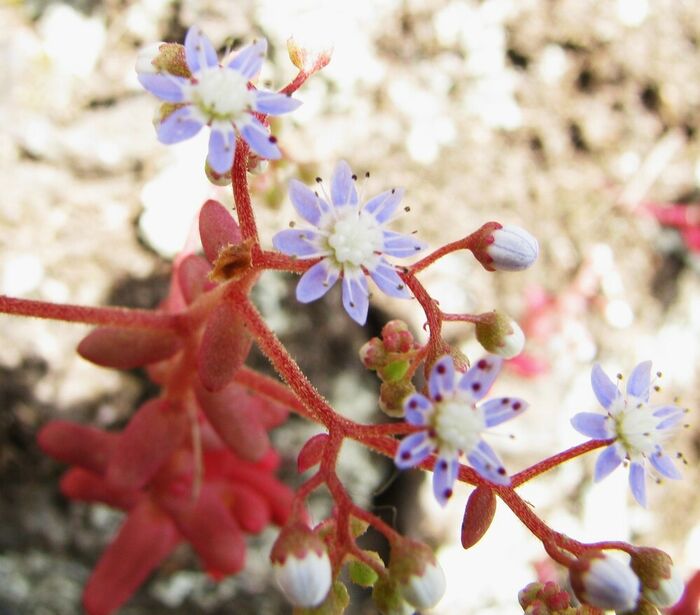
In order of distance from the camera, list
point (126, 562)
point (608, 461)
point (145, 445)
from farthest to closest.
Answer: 1. point (126, 562)
2. point (145, 445)
3. point (608, 461)

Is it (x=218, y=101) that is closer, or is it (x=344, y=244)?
(x=218, y=101)

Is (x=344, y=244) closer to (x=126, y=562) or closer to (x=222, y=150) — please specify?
(x=222, y=150)

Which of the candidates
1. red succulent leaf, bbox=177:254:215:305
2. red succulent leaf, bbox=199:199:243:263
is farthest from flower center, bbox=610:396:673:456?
red succulent leaf, bbox=177:254:215:305

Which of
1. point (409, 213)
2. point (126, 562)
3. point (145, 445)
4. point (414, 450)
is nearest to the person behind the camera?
point (414, 450)

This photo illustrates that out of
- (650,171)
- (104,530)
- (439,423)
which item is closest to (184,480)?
(104,530)

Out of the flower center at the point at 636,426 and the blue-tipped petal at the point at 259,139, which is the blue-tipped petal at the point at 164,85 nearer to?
the blue-tipped petal at the point at 259,139

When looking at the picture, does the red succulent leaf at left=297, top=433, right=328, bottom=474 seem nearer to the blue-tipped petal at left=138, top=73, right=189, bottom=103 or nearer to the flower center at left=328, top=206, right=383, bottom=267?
the flower center at left=328, top=206, right=383, bottom=267

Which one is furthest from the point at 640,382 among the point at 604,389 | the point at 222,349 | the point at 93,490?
the point at 93,490
